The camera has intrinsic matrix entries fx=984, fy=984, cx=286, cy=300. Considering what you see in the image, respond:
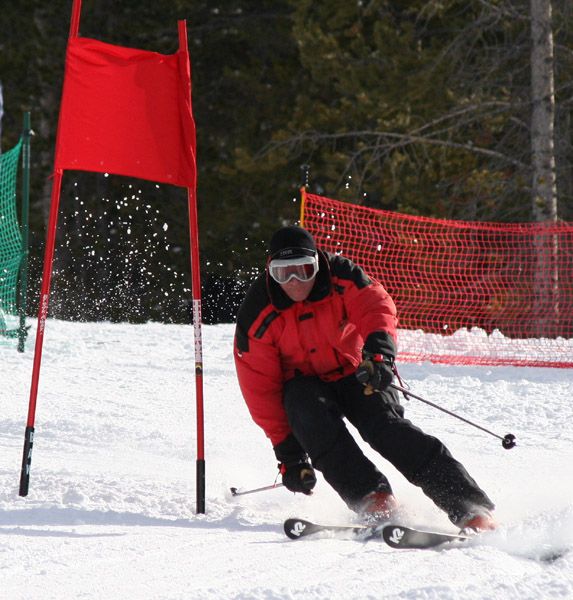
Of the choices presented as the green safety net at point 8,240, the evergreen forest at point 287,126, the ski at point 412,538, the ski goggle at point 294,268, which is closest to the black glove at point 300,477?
the ski at point 412,538

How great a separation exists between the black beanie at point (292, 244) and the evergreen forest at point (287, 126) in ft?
30.7

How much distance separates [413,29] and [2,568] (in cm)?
1369

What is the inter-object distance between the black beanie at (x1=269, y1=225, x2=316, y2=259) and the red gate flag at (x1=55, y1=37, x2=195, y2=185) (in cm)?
61

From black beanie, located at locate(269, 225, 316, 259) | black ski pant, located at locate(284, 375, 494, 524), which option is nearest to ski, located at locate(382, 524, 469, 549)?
black ski pant, located at locate(284, 375, 494, 524)

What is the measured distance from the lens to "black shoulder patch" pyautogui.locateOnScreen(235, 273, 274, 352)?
3.99 m

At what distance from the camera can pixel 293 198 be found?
722 inches

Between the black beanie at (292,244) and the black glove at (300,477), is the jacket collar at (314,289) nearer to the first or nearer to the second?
the black beanie at (292,244)

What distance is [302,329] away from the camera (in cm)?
398

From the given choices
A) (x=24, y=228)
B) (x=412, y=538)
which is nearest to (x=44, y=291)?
(x=412, y=538)

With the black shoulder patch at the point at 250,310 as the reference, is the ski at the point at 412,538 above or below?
below

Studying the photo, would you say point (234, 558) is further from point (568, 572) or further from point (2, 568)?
point (568, 572)

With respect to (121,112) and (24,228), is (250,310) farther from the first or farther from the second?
(24,228)

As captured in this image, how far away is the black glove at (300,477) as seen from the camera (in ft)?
13.1

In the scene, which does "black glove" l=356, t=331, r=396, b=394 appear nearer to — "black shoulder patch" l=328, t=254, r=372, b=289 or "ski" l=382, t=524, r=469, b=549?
"black shoulder patch" l=328, t=254, r=372, b=289
